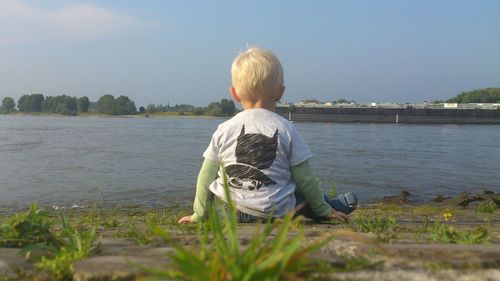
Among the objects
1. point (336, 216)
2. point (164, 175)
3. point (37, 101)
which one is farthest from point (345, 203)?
point (37, 101)

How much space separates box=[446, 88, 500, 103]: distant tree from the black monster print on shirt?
Result: 123646 millimetres

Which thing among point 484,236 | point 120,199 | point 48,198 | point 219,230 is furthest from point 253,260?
point 48,198

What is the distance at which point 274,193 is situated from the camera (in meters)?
3.37

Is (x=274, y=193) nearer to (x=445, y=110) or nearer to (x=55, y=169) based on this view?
(x=55, y=169)

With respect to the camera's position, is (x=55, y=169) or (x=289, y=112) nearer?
(x=55, y=169)

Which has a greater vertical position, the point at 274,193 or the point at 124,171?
the point at 274,193

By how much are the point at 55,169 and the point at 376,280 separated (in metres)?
15.5

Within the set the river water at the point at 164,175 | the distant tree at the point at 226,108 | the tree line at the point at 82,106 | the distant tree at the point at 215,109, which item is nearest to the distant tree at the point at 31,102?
the tree line at the point at 82,106

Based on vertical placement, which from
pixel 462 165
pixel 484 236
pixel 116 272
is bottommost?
pixel 462 165

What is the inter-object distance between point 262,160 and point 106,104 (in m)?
124

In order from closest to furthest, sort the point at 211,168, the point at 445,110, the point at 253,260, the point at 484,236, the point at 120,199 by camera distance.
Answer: the point at 253,260
the point at 484,236
the point at 211,168
the point at 120,199
the point at 445,110

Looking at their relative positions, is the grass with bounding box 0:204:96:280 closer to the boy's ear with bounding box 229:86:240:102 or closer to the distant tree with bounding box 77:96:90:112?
the boy's ear with bounding box 229:86:240:102

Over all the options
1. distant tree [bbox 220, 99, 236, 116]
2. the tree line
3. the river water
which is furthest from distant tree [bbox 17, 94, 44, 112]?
the river water

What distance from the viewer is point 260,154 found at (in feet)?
11.0
